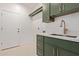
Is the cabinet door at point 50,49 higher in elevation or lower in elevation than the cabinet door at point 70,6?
lower

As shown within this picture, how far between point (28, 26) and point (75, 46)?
552cm

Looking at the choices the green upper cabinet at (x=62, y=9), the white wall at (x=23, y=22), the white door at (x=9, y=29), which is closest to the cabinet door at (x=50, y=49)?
the green upper cabinet at (x=62, y=9)

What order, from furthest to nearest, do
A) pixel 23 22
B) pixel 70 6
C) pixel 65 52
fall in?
pixel 23 22 → pixel 70 6 → pixel 65 52

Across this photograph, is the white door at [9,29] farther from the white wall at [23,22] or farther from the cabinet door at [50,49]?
the cabinet door at [50,49]

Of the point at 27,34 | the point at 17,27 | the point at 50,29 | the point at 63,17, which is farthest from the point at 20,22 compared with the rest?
the point at 63,17

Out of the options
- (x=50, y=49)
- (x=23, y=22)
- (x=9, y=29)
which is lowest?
(x=50, y=49)

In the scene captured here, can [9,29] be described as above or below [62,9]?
below

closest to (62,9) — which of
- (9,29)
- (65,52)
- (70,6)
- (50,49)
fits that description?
(70,6)

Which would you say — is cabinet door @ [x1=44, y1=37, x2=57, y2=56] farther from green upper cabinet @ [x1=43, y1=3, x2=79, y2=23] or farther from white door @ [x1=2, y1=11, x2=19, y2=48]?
white door @ [x1=2, y1=11, x2=19, y2=48]

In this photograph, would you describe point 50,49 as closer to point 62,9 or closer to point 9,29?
point 62,9

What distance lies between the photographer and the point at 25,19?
6.66m

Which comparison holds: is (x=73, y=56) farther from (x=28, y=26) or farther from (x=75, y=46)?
(x=28, y=26)

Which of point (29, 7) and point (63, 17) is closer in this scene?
point (63, 17)

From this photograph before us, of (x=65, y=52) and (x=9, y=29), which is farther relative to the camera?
(x=9, y=29)
